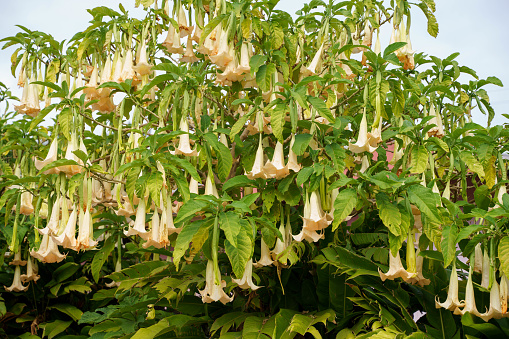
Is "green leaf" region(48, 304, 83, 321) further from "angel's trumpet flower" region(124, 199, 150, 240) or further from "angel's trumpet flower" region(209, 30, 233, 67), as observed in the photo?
"angel's trumpet flower" region(209, 30, 233, 67)

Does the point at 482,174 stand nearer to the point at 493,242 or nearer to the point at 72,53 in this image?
the point at 493,242

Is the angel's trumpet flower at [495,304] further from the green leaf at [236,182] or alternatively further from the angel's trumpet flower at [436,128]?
the green leaf at [236,182]

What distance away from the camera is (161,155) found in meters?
2.25

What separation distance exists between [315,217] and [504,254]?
840mm

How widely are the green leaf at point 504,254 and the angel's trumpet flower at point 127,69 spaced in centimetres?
223

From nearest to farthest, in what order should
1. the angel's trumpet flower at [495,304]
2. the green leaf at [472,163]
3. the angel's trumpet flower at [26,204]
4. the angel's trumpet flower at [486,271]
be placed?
the angel's trumpet flower at [495,304]
the angel's trumpet flower at [486,271]
the green leaf at [472,163]
the angel's trumpet flower at [26,204]

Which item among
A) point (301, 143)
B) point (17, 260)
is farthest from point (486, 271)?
point (17, 260)

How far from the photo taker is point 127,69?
2908mm

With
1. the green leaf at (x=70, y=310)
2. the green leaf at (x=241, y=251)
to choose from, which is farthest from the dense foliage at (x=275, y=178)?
the green leaf at (x=70, y=310)

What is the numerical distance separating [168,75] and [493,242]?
187 cm

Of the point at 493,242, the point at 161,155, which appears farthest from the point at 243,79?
the point at 493,242

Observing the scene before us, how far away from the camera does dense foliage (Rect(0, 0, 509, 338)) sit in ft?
7.27

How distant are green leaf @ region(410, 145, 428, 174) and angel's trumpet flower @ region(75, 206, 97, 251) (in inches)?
65.8

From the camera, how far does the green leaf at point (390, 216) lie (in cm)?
208
